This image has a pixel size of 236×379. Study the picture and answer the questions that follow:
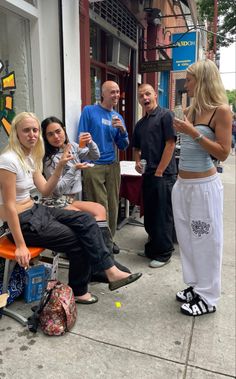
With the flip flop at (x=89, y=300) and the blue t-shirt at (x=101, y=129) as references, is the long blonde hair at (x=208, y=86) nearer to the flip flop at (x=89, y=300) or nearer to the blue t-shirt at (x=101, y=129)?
the blue t-shirt at (x=101, y=129)

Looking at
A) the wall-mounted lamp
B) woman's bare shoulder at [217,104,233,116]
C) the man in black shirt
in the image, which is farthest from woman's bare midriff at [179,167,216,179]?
the wall-mounted lamp

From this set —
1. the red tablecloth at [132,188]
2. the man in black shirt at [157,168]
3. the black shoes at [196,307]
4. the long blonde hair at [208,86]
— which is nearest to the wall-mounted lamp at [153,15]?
the man in black shirt at [157,168]

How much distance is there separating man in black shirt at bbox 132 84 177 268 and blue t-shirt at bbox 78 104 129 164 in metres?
0.28

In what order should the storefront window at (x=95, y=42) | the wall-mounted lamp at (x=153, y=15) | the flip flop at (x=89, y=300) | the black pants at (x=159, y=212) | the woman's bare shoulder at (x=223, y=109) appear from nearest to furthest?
the woman's bare shoulder at (x=223, y=109), the flip flop at (x=89, y=300), the black pants at (x=159, y=212), the storefront window at (x=95, y=42), the wall-mounted lamp at (x=153, y=15)

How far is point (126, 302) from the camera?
296cm

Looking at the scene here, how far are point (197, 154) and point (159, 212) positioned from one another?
118cm

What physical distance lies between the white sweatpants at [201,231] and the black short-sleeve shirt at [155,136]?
859 millimetres

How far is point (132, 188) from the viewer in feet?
14.7

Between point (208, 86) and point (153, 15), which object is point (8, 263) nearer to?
point (208, 86)

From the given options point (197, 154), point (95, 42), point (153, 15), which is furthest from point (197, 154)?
point (153, 15)

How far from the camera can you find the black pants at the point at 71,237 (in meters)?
2.49

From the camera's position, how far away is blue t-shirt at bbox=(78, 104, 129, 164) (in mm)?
3602

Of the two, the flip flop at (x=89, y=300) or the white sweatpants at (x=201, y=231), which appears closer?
the white sweatpants at (x=201, y=231)

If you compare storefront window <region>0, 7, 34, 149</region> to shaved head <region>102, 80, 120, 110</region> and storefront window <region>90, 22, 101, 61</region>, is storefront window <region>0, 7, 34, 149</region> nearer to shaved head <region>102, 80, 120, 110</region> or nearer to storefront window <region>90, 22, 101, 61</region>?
shaved head <region>102, 80, 120, 110</region>
